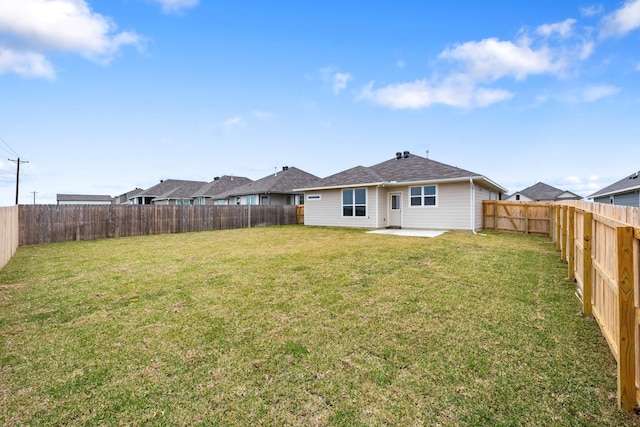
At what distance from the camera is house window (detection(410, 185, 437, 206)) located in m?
15.6

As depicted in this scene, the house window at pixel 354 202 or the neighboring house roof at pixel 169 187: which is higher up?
the neighboring house roof at pixel 169 187

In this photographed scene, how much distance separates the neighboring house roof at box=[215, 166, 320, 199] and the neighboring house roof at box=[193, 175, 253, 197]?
9.20ft

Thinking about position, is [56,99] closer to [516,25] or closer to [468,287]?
[468,287]

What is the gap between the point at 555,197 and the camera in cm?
3822

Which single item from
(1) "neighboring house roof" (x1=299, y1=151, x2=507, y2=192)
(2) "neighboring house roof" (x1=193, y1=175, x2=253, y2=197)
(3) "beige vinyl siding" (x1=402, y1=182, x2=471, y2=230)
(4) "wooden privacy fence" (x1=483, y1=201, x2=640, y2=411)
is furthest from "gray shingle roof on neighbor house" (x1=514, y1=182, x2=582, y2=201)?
(4) "wooden privacy fence" (x1=483, y1=201, x2=640, y2=411)

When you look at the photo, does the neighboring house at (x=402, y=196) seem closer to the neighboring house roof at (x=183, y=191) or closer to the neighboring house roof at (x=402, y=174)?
the neighboring house roof at (x=402, y=174)

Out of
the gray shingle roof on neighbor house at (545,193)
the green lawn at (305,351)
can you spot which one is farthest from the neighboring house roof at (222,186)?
the gray shingle roof on neighbor house at (545,193)

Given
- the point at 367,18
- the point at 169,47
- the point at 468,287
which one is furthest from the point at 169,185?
the point at 468,287

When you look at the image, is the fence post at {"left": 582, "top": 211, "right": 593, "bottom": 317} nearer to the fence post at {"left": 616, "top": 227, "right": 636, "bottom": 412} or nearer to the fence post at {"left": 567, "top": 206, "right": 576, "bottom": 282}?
the fence post at {"left": 567, "top": 206, "right": 576, "bottom": 282}

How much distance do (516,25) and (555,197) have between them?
Answer: 36.2 m

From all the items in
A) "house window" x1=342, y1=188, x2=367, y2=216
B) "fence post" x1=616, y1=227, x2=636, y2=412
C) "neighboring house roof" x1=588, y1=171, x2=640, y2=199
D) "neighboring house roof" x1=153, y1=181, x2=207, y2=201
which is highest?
"neighboring house roof" x1=153, y1=181, x2=207, y2=201

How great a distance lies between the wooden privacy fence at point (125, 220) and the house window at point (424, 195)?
35.0 ft

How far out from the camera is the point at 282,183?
26.6 m

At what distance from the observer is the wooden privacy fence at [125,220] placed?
12625 millimetres
